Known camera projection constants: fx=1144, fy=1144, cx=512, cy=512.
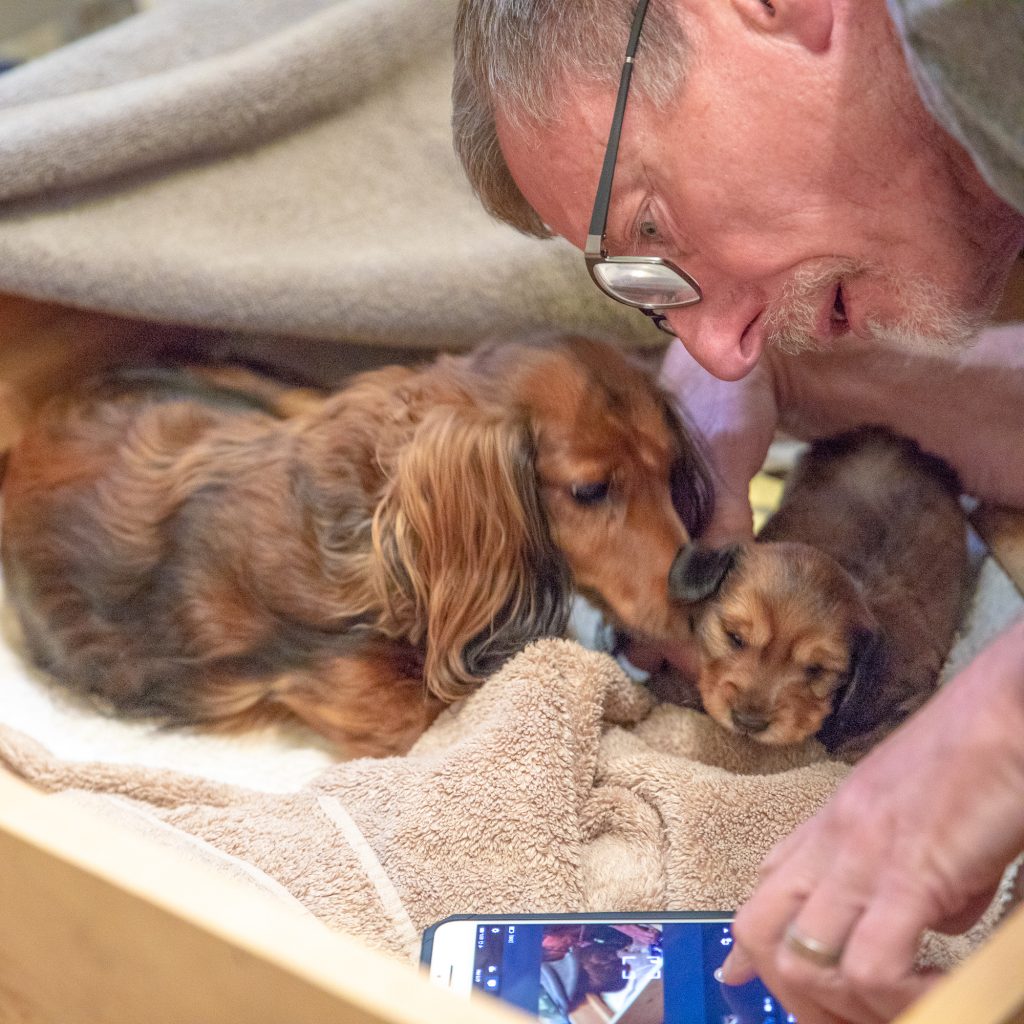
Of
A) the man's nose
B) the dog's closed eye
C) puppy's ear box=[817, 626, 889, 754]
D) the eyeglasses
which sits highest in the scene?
the eyeglasses

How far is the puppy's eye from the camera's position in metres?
1.56

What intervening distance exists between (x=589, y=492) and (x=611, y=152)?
51cm

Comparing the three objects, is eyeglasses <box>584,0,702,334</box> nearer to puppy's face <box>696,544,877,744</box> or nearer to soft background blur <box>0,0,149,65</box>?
puppy's face <box>696,544,877,744</box>

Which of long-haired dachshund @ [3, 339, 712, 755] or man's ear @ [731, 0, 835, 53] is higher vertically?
man's ear @ [731, 0, 835, 53]

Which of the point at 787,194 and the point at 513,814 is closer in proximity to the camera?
the point at 787,194

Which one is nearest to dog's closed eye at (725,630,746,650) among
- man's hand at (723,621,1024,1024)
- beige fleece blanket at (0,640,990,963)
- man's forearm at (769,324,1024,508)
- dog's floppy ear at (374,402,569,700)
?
beige fleece blanket at (0,640,990,963)

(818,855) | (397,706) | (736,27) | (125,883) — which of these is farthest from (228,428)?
(818,855)

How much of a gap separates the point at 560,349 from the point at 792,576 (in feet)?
1.46

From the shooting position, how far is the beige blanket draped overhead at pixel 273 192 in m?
1.94

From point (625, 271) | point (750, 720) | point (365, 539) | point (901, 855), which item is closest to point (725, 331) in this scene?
point (625, 271)

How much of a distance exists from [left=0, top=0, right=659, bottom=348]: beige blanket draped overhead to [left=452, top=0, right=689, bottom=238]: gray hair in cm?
52

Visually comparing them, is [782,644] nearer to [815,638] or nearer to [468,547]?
[815,638]

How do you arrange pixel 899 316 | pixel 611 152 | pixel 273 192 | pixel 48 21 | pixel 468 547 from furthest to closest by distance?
pixel 48 21 < pixel 273 192 < pixel 468 547 < pixel 899 316 < pixel 611 152

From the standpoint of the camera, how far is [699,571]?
150 cm
